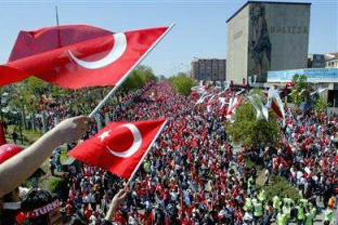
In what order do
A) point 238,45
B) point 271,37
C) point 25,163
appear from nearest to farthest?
point 25,163 < point 271,37 < point 238,45

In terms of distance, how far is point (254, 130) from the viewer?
88.3ft

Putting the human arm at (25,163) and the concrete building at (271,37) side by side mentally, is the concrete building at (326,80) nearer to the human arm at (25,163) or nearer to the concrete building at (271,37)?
the concrete building at (271,37)

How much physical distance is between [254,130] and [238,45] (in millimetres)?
78745

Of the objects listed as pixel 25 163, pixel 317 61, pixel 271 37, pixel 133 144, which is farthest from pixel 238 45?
pixel 25 163

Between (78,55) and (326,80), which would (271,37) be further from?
(78,55)

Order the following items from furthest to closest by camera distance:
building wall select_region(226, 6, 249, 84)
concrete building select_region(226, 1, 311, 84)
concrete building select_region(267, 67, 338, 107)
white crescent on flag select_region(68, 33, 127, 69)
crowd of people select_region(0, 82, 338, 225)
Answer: building wall select_region(226, 6, 249, 84) → concrete building select_region(226, 1, 311, 84) → concrete building select_region(267, 67, 338, 107) → crowd of people select_region(0, 82, 338, 225) → white crescent on flag select_region(68, 33, 127, 69)

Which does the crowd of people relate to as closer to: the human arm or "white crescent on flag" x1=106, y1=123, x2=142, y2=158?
"white crescent on flag" x1=106, y1=123, x2=142, y2=158

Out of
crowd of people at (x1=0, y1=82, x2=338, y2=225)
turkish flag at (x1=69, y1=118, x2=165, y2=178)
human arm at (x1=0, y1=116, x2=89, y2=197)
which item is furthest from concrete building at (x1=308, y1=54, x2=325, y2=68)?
human arm at (x1=0, y1=116, x2=89, y2=197)

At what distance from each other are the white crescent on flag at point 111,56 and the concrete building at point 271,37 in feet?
286

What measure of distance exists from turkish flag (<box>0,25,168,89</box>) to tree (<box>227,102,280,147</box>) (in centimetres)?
2134

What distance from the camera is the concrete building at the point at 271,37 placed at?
92.3 metres

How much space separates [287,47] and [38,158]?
98635mm

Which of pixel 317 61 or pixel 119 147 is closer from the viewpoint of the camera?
pixel 119 147

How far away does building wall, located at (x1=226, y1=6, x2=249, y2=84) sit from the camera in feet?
308
